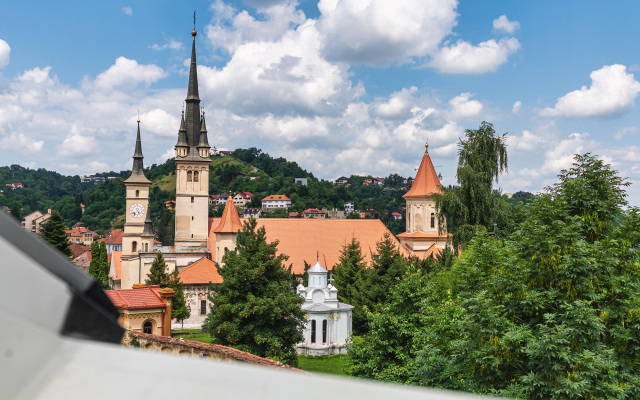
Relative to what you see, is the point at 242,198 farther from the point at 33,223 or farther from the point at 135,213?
the point at 33,223

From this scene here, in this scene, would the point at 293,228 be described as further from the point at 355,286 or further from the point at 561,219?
the point at 561,219

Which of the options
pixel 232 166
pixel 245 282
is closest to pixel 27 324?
pixel 245 282

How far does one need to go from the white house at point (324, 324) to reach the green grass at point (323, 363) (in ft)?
2.24

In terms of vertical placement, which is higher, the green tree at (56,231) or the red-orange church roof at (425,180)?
the red-orange church roof at (425,180)

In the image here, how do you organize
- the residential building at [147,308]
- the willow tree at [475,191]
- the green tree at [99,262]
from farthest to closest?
the green tree at [99,262], the willow tree at [475,191], the residential building at [147,308]

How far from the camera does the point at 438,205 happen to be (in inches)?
934

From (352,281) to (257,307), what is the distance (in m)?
18.7

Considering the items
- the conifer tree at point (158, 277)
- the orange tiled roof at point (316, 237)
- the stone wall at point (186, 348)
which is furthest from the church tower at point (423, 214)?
the stone wall at point (186, 348)

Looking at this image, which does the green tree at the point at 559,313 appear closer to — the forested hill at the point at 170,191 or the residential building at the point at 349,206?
the forested hill at the point at 170,191

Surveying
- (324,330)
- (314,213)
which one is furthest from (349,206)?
(324,330)

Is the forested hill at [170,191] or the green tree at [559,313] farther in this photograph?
the forested hill at [170,191]

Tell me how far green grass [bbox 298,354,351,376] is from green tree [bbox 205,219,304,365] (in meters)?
5.72

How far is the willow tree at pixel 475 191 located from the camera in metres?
22.3

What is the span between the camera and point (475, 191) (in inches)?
880
